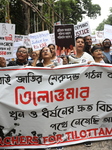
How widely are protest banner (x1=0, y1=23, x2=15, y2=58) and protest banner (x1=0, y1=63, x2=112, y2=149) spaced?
78cm

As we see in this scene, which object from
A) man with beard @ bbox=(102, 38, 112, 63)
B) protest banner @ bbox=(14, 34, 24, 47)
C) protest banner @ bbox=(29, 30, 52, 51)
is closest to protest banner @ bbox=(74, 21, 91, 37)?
man with beard @ bbox=(102, 38, 112, 63)

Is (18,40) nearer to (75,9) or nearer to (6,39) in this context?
(6,39)

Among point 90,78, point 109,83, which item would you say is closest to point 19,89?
point 90,78

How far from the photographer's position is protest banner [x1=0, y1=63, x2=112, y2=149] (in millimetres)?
3250

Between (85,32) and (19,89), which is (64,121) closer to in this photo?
(19,89)

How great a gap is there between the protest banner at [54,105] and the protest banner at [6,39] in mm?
778

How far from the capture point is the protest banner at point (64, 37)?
13.8 feet

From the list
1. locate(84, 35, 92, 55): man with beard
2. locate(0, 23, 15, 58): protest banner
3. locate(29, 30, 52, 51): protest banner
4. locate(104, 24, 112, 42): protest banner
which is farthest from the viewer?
locate(104, 24, 112, 42): protest banner

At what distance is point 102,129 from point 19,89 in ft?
4.62

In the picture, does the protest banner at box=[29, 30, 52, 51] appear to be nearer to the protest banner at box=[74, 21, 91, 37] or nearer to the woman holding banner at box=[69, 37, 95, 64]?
the protest banner at box=[74, 21, 91, 37]

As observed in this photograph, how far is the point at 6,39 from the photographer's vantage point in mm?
3984

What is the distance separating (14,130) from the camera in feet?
10.7

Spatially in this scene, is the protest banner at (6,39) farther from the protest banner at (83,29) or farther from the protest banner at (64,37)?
the protest banner at (83,29)

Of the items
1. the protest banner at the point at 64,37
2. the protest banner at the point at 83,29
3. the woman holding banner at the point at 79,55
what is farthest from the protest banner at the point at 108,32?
the woman holding banner at the point at 79,55
